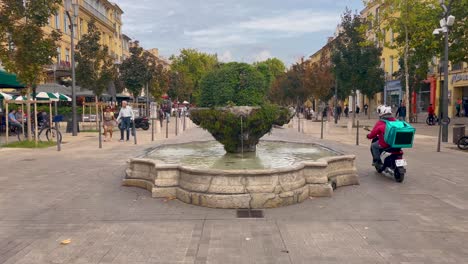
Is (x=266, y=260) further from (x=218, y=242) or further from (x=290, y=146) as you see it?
(x=290, y=146)

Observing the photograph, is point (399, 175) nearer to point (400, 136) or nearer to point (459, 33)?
point (400, 136)

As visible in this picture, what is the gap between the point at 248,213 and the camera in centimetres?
586

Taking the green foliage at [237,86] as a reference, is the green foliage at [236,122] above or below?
below

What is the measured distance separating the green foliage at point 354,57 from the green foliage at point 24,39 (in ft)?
58.9

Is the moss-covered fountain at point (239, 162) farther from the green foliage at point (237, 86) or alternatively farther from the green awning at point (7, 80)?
the green awning at point (7, 80)

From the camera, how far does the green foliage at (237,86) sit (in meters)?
9.57

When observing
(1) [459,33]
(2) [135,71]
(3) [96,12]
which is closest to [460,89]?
(1) [459,33]

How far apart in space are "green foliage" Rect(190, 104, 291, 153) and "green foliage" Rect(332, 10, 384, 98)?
1902 centimetres

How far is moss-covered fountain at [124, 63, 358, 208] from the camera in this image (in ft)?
20.2

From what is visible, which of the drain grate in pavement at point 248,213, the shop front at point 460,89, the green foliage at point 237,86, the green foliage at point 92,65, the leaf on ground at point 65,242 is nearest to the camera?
the leaf on ground at point 65,242

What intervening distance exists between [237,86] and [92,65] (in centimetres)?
1770

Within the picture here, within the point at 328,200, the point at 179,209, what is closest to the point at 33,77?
the point at 179,209

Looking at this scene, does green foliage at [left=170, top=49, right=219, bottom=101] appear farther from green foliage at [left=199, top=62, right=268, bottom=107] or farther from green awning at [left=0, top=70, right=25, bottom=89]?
green foliage at [left=199, top=62, right=268, bottom=107]

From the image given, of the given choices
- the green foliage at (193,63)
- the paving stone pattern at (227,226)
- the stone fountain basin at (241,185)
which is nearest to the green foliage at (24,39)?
the paving stone pattern at (227,226)
